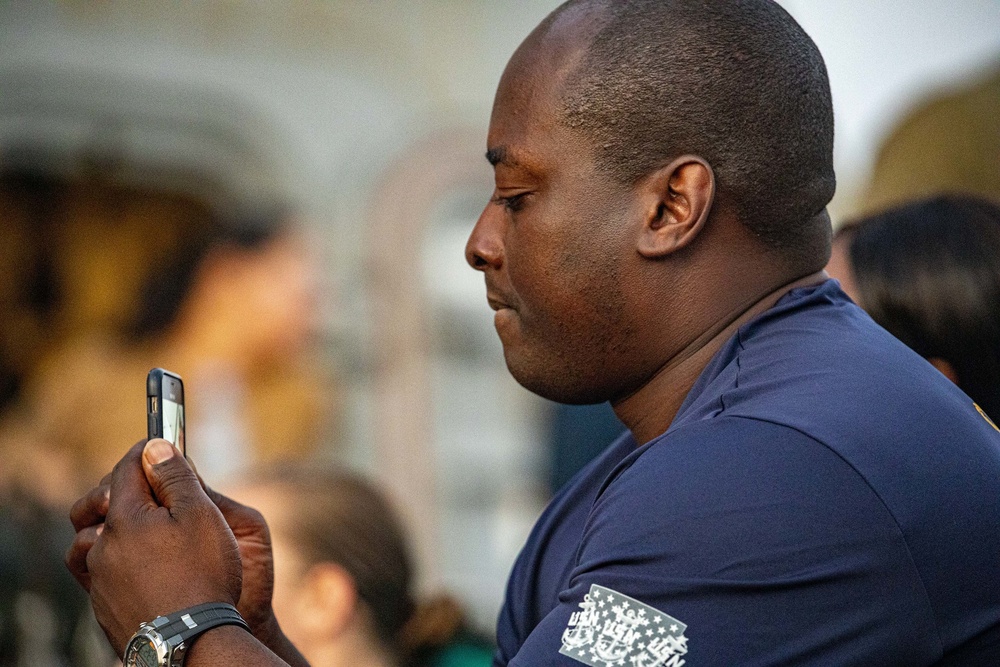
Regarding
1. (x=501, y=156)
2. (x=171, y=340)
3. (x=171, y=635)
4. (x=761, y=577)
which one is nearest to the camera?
(x=761, y=577)

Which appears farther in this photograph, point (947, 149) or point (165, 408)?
point (947, 149)

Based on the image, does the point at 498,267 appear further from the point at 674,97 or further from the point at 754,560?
the point at 754,560

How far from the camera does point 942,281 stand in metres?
2.53

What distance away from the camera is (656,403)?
1.87m

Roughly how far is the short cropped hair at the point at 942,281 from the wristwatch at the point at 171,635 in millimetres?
1566

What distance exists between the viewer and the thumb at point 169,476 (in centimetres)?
170

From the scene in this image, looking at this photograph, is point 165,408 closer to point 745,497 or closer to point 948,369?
point 745,497

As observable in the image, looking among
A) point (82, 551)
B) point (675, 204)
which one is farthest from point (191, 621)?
point (675, 204)

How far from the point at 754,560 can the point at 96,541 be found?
35.8 inches

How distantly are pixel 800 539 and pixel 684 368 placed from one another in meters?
0.48

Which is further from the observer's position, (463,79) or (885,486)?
(463,79)

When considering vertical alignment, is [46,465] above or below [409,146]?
below

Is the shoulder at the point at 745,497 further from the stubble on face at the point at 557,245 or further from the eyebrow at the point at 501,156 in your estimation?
the eyebrow at the point at 501,156

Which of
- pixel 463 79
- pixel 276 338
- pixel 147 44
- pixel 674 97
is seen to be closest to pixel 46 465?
pixel 276 338
